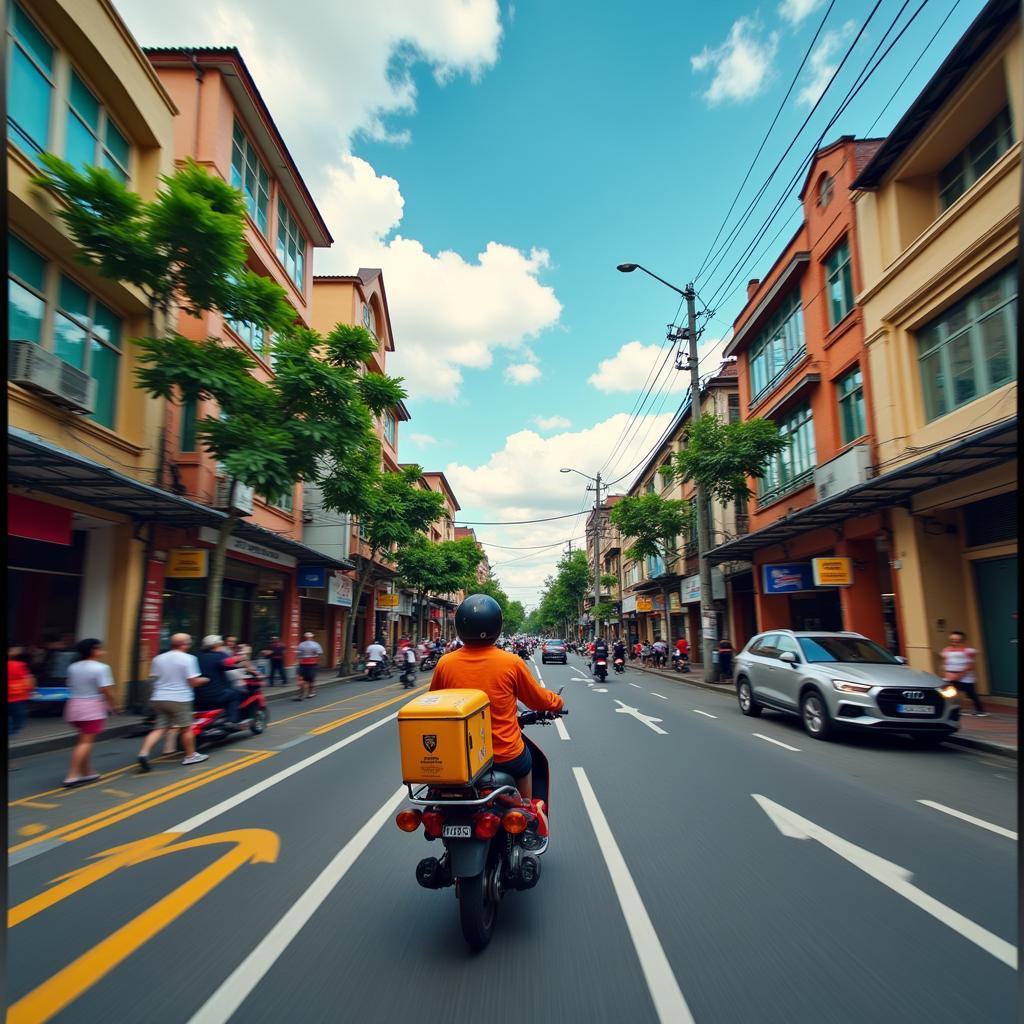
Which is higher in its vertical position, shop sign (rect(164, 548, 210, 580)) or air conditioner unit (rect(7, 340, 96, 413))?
air conditioner unit (rect(7, 340, 96, 413))

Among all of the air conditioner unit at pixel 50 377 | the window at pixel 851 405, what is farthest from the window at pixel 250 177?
the window at pixel 851 405

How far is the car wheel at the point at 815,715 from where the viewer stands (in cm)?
984

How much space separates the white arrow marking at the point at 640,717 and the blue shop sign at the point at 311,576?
14442 millimetres

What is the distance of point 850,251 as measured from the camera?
55.8 ft

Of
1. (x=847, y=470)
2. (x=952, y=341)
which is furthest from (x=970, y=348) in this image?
(x=847, y=470)

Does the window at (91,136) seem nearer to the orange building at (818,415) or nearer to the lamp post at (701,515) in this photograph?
the lamp post at (701,515)

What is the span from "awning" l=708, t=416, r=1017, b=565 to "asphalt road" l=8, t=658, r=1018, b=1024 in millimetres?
5296

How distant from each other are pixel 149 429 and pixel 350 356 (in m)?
5.16

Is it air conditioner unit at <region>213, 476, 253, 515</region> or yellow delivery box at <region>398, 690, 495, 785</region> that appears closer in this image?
yellow delivery box at <region>398, 690, 495, 785</region>

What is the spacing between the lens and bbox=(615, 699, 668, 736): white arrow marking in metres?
11.1

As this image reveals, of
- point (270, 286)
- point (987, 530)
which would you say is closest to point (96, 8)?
point (270, 286)

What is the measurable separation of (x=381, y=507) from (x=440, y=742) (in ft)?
A: 83.6

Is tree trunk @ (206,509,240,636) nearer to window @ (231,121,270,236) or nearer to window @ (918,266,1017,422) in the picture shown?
window @ (231,121,270,236)

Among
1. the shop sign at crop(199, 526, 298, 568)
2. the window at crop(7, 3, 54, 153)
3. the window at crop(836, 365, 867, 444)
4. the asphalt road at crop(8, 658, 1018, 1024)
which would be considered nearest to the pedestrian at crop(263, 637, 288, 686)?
the shop sign at crop(199, 526, 298, 568)
